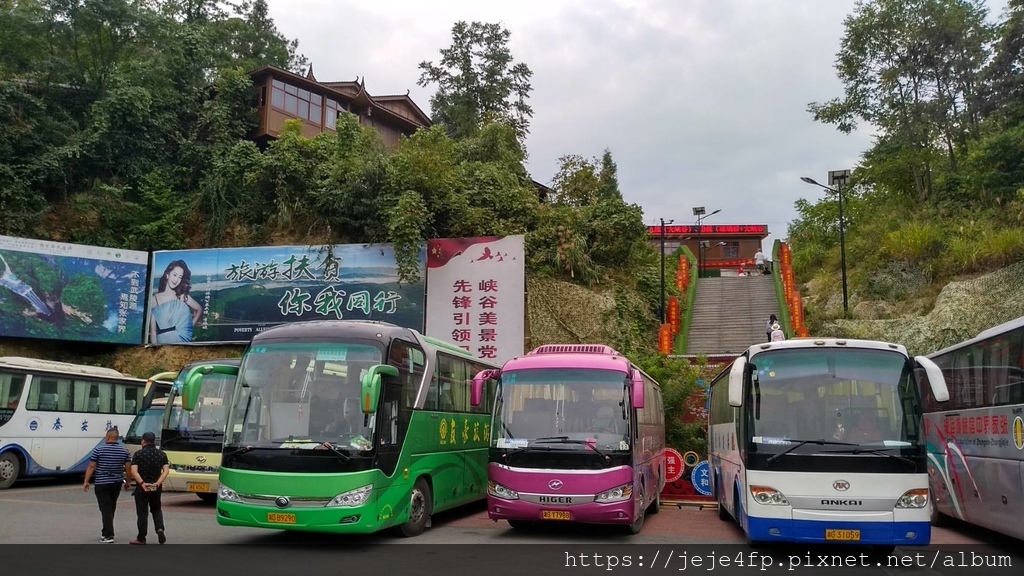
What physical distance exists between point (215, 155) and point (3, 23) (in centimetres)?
923

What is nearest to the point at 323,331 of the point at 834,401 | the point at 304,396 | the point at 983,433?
the point at 304,396

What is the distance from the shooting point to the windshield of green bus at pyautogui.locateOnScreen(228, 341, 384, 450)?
9859 millimetres

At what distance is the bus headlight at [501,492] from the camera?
36.6 ft

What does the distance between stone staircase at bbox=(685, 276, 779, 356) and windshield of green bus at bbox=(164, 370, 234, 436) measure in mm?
14641

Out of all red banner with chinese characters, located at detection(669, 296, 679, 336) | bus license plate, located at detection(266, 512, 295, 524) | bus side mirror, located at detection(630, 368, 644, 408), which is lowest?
bus license plate, located at detection(266, 512, 295, 524)

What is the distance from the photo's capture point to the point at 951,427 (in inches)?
473

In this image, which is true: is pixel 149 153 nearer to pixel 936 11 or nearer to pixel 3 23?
pixel 3 23

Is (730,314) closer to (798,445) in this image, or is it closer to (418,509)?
(418,509)

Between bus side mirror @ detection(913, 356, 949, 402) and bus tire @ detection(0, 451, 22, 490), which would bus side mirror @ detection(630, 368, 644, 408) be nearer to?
bus side mirror @ detection(913, 356, 949, 402)

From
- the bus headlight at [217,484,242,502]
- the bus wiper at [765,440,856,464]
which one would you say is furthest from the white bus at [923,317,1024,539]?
the bus headlight at [217,484,242,502]

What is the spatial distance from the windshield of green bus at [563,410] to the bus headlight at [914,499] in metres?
3.59

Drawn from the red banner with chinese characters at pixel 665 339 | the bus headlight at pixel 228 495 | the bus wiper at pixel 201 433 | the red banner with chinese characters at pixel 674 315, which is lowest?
the bus headlight at pixel 228 495

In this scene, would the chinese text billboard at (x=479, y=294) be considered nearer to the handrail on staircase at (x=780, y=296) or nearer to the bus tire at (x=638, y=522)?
the handrail on staircase at (x=780, y=296)

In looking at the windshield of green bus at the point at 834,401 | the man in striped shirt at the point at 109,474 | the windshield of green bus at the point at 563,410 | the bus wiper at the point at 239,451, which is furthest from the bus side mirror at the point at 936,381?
the man in striped shirt at the point at 109,474
